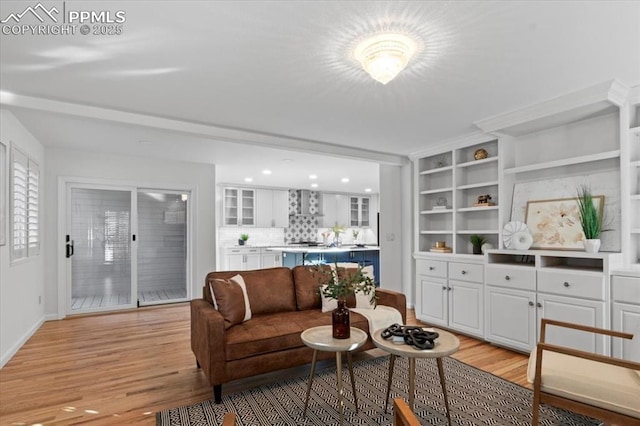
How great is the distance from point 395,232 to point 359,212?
17.9ft

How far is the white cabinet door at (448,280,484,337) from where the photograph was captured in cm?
409

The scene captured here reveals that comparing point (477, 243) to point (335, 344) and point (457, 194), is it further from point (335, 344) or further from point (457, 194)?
point (335, 344)

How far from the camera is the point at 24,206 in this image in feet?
13.8

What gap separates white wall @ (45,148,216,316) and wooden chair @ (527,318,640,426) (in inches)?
211

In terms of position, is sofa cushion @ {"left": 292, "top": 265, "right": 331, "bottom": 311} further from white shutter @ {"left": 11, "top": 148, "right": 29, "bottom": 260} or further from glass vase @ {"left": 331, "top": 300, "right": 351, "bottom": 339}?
white shutter @ {"left": 11, "top": 148, "right": 29, "bottom": 260}

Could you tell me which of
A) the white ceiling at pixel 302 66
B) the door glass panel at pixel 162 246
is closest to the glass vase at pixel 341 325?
the white ceiling at pixel 302 66

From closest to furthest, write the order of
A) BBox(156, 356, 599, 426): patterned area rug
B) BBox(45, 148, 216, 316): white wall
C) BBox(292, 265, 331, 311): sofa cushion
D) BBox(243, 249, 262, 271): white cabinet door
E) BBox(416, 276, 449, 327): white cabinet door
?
BBox(156, 356, 599, 426): patterned area rug, BBox(292, 265, 331, 311): sofa cushion, BBox(416, 276, 449, 327): white cabinet door, BBox(45, 148, 216, 316): white wall, BBox(243, 249, 262, 271): white cabinet door

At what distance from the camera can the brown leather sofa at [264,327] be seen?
2.66 meters

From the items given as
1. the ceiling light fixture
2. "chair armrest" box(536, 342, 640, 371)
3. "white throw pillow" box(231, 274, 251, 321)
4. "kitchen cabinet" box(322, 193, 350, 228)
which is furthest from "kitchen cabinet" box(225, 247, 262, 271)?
"chair armrest" box(536, 342, 640, 371)

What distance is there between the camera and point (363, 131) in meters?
4.30

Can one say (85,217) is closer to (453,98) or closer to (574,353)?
(453,98)

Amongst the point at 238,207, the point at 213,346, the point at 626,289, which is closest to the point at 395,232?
the point at 626,289

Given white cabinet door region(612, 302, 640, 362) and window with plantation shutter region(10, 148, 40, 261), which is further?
window with plantation shutter region(10, 148, 40, 261)

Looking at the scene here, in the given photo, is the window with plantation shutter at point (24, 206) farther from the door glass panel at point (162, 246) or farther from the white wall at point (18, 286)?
the door glass panel at point (162, 246)
